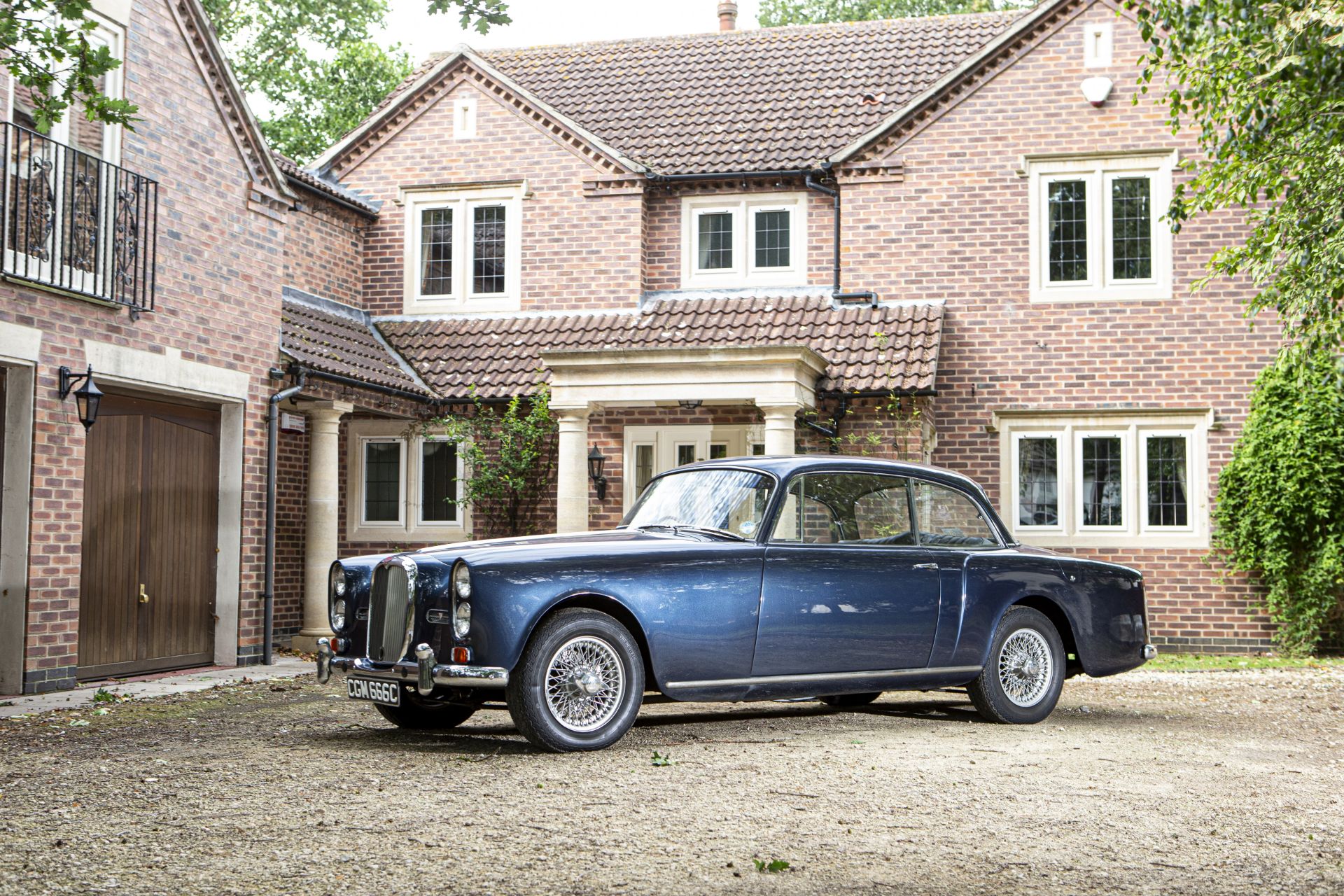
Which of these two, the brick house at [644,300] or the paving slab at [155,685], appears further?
the brick house at [644,300]

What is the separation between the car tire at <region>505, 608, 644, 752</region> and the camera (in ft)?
23.3

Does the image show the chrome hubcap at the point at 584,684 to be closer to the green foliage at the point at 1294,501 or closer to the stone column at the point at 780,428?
the stone column at the point at 780,428

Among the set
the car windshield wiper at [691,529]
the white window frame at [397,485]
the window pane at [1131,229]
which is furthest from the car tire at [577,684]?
the window pane at [1131,229]

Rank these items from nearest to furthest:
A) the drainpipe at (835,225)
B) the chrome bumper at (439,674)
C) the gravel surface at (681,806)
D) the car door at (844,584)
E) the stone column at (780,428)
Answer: the gravel surface at (681,806)
the chrome bumper at (439,674)
the car door at (844,584)
the stone column at (780,428)
the drainpipe at (835,225)

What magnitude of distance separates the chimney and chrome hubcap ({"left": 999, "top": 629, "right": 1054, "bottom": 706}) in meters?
16.4

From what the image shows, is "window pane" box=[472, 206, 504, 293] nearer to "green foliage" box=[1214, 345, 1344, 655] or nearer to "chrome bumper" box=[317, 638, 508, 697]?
"green foliage" box=[1214, 345, 1344, 655]

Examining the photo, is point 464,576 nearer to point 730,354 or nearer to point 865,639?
point 865,639

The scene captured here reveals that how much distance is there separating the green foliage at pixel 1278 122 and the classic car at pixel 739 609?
3560 mm

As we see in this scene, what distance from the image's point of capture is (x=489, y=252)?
701 inches

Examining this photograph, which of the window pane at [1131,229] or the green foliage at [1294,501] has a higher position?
the window pane at [1131,229]

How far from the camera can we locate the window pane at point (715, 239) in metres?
17.4

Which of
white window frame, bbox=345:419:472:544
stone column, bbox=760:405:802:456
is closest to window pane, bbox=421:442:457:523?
white window frame, bbox=345:419:472:544

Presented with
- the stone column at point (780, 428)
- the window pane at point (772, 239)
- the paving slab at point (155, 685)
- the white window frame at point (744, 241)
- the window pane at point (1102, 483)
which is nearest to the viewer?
the paving slab at point (155, 685)

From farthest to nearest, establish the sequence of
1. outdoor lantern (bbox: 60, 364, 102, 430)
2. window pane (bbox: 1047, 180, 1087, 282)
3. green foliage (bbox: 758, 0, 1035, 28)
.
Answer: green foliage (bbox: 758, 0, 1035, 28), window pane (bbox: 1047, 180, 1087, 282), outdoor lantern (bbox: 60, 364, 102, 430)
